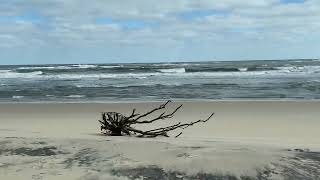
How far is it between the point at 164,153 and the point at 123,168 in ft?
1.79

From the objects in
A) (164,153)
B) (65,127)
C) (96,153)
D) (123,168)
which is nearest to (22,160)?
(96,153)

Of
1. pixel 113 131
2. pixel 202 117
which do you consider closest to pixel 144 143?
pixel 113 131

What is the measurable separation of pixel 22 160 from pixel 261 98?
12232 mm

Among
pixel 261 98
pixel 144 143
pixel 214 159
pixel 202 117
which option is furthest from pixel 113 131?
pixel 261 98

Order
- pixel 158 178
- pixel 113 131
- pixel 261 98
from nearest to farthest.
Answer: pixel 158 178 < pixel 113 131 < pixel 261 98

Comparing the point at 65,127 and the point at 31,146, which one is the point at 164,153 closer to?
the point at 31,146

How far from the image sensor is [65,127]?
9445 mm

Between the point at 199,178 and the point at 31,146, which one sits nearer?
the point at 199,178

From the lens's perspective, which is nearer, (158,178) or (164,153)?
(158,178)

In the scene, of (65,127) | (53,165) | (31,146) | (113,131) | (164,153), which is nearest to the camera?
(53,165)

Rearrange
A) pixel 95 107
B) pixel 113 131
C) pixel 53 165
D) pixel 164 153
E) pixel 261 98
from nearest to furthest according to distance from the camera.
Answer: pixel 53 165 < pixel 164 153 < pixel 113 131 < pixel 95 107 < pixel 261 98

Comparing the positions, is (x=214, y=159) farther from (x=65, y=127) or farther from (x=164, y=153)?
(x=65, y=127)

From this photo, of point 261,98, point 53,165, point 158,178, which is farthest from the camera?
point 261,98

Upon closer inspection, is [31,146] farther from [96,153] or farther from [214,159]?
[214,159]
